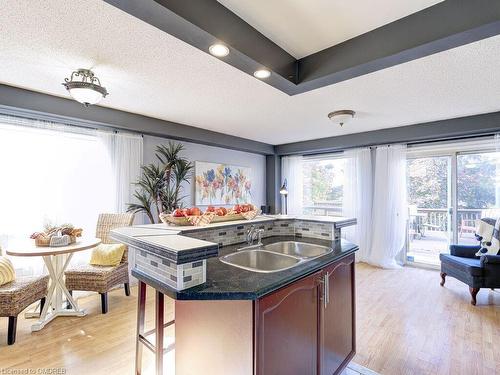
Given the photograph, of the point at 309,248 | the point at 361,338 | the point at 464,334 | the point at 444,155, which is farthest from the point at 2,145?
the point at 444,155

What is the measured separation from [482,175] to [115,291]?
5621mm

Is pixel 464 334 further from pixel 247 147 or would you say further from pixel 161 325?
pixel 247 147

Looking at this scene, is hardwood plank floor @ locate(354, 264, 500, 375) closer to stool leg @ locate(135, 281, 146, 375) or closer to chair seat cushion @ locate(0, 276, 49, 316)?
stool leg @ locate(135, 281, 146, 375)

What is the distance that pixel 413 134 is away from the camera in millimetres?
4062

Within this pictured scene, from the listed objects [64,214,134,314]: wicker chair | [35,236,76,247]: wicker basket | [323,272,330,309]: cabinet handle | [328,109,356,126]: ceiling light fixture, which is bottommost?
[64,214,134,314]: wicker chair

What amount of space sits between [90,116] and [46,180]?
3.11 feet

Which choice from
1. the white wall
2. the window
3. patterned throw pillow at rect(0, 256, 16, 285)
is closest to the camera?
patterned throw pillow at rect(0, 256, 16, 285)

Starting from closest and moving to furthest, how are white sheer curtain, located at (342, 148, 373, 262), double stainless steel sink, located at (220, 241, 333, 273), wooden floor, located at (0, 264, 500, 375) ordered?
double stainless steel sink, located at (220, 241, 333, 273)
wooden floor, located at (0, 264, 500, 375)
white sheer curtain, located at (342, 148, 373, 262)

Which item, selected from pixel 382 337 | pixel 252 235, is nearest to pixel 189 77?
pixel 252 235

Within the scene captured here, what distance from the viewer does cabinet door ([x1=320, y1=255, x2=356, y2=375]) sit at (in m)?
1.60

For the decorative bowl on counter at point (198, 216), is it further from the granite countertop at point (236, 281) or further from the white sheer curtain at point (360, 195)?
the white sheer curtain at point (360, 195)

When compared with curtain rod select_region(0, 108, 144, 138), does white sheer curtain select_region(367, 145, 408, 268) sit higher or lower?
lower

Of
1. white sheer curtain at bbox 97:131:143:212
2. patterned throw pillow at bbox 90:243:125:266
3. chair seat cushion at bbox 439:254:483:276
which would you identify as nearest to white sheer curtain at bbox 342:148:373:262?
chair seat cushion at bbox 439:254:483:276

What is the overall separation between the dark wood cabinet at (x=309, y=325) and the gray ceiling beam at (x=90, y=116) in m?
3.13
